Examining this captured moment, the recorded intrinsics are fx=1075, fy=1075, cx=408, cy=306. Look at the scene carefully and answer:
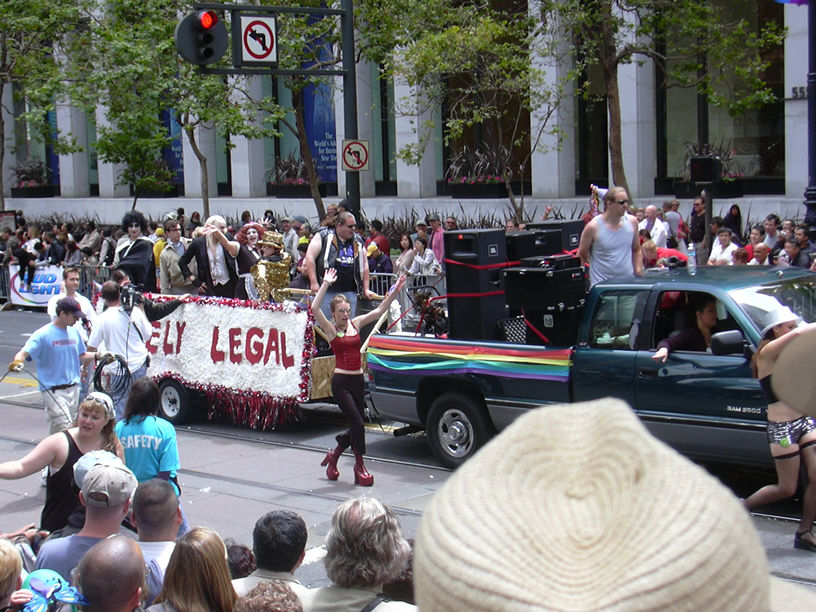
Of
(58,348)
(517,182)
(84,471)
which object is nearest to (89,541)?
(84,471)

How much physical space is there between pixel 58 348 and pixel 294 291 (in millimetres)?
3587

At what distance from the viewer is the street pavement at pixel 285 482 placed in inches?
310

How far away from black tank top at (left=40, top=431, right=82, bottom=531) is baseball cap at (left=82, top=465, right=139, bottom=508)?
1035 millimetres

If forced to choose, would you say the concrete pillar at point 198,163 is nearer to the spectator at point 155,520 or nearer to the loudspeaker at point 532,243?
the loudspeaker at point 532,243

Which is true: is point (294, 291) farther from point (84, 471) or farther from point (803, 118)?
point (803, 118)

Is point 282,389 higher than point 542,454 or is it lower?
lower

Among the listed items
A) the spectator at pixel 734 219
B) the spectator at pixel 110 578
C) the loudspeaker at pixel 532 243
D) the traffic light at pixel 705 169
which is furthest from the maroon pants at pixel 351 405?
the spectator at pixel 734 219

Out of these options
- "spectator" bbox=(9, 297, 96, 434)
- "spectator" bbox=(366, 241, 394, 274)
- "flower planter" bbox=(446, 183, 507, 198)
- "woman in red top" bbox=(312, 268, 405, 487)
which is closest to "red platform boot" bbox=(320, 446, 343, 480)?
"woman in red top" bbox=(312, 268, 405, 487)

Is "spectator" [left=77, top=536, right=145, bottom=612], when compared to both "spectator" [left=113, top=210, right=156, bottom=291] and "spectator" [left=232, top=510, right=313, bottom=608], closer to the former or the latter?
"spectator" [left=232, top=510, right=313, bottom=608]

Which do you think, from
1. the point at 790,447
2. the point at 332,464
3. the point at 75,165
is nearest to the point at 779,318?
the point at 790,447

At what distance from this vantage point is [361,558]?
3.93 m

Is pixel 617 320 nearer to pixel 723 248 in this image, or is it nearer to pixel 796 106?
pixel 723 248

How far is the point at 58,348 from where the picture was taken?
981 cm

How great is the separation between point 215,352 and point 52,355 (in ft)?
8.73
